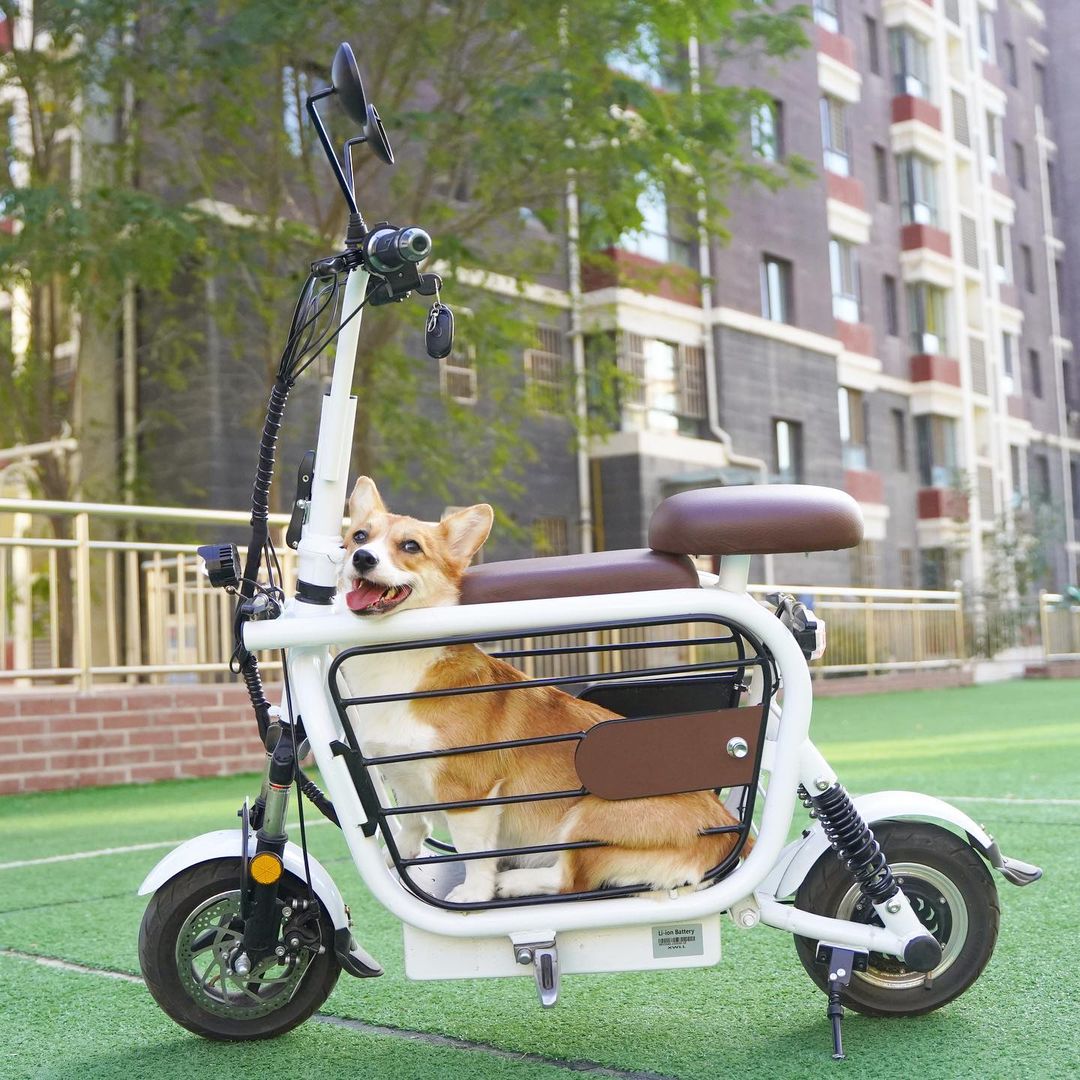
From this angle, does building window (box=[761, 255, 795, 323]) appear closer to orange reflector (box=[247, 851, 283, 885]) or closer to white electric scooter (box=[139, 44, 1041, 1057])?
white electric scooter (box=[139, 44, 1041, 1057])

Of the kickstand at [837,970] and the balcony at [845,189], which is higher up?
the balcony at [845,189]

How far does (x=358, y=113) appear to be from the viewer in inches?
103

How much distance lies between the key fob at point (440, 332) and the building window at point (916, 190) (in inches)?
1275

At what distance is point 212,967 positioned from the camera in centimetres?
292

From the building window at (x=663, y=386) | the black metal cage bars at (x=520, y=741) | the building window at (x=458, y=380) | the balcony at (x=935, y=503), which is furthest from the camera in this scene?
the balcony at (x=935, y=503)

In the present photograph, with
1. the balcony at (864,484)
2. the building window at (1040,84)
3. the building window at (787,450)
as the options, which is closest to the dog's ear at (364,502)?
the building window at (787,450)

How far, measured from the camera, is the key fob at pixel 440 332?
8.41 feet

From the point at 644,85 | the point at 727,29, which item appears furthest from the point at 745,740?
the point at 727,29

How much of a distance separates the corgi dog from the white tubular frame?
0.07 meters

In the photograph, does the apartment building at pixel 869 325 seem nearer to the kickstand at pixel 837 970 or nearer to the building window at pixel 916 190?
the building window at pixel 916 190

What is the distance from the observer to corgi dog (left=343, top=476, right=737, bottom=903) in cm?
274

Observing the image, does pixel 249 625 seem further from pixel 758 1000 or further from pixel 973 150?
pixel 973 150

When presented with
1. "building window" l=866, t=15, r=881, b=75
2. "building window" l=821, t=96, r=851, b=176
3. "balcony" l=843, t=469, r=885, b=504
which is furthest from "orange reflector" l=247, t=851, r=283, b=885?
"building window" l=866, t=15, r=881, b=75

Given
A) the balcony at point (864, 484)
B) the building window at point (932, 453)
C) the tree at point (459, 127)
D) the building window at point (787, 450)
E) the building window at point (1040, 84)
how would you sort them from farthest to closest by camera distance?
the building window at point (1040, 84)
the building window at point (932, 453)
the balcony at point (864, 484)
the building window at point (787, 450)
the tree at point (459, 127)
